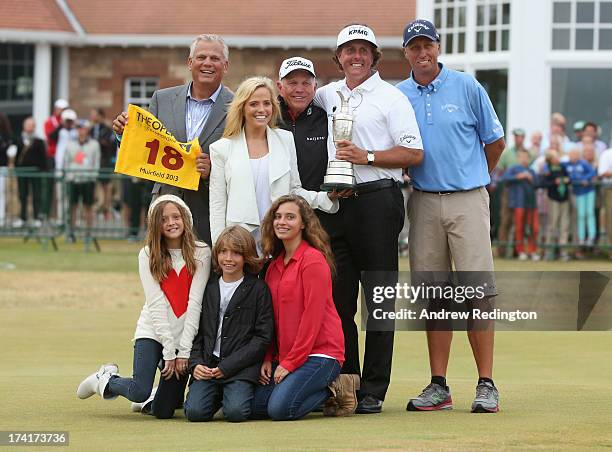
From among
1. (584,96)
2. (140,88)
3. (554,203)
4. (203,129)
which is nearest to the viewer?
(203,129)

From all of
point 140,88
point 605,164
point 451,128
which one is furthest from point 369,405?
point 140,88

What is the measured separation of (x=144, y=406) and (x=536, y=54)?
1760 cm

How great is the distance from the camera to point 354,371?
9289 millimetres

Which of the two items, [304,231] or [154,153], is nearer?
[304,231]

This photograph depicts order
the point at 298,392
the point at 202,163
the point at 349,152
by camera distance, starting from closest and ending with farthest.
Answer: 1. the point at 298,392
2. the point at 349,152
3. the point at 202,163

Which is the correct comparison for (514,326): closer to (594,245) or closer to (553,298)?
(553,298)

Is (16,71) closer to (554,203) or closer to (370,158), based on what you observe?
(554,203)

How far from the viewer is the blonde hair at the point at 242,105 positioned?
356 inches

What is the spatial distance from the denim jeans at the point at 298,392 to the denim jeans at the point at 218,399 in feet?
0.27

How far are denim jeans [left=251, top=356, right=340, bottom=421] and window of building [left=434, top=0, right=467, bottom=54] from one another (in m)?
18.2

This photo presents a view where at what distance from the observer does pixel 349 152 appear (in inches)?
347

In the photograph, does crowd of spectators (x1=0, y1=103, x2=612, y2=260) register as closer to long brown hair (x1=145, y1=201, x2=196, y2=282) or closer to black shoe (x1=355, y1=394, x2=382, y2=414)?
black shoe (x1=355, y1=394, x2=382, y2=414)

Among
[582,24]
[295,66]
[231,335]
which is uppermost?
[582,24]

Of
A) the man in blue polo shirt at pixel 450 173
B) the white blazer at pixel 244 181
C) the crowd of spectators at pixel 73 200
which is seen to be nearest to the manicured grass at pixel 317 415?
the man in blue polo shirt at pixel 450 173
